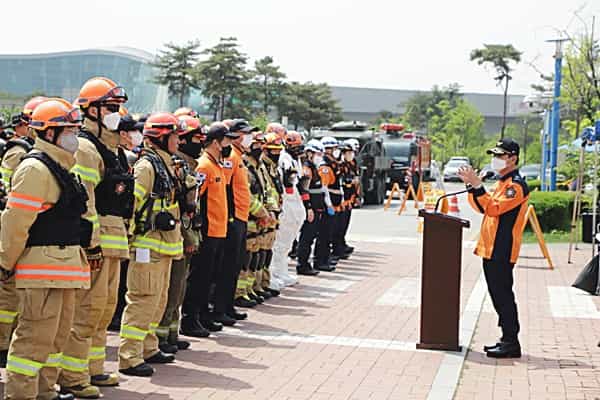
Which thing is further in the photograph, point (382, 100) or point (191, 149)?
point (382, 100)

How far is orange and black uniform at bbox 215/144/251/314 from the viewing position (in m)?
9.96

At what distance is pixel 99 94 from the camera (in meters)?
6.96

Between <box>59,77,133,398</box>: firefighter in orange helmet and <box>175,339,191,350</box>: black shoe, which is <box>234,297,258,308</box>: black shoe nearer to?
<box>175,339,191,350</box>: black shoe

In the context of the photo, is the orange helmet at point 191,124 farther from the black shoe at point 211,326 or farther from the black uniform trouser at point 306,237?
the black uniform trouser at point 306,237

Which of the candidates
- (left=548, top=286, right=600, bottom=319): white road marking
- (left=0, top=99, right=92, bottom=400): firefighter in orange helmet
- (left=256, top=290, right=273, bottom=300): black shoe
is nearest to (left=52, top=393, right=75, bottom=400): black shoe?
(left=0, top=99, right=92, bottom=400): firefighter in orange helmet

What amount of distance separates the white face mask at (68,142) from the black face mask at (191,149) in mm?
2955

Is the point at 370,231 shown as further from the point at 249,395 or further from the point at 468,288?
the point at 249,395

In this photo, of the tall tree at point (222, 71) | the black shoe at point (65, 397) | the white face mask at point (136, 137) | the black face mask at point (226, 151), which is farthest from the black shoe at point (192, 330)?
the tall tree at point (222, 71)

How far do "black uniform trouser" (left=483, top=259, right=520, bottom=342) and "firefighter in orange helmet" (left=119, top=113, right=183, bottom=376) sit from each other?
314cm

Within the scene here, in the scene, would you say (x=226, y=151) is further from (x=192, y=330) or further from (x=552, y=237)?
(x=552, y=237)

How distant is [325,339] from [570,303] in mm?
4519

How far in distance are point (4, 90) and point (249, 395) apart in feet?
224

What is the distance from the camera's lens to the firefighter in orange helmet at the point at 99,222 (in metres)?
6.80

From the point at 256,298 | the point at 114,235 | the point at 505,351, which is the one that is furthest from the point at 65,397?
the point at 256,298
